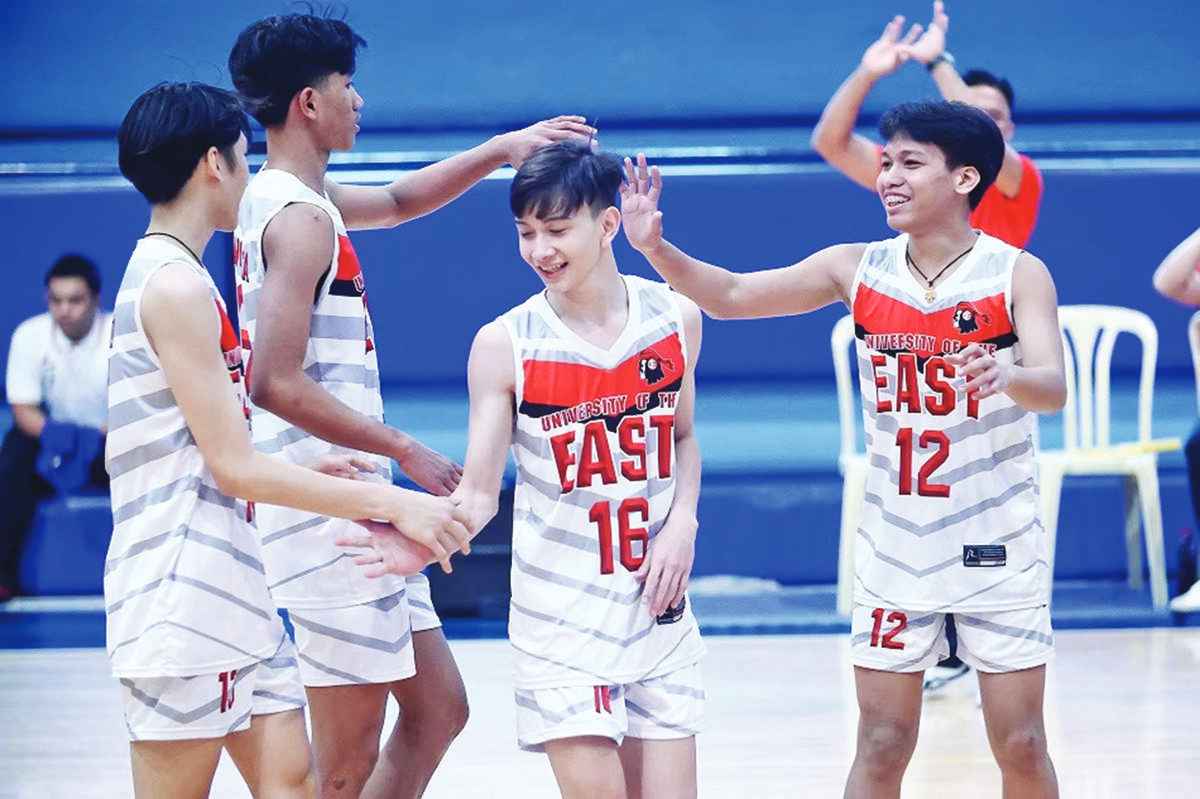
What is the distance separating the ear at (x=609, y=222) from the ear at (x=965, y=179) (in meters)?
0.66

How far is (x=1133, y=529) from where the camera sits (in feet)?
21.4

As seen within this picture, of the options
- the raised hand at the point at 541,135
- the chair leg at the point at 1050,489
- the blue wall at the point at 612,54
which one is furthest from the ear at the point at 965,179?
the blue wall at the point at 612,54

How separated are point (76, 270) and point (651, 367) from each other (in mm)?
4365

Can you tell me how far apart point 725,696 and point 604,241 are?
8.07 ft

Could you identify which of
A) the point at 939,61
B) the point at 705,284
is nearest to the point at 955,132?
the point at 705,284

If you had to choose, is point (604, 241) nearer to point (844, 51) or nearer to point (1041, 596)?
point (1041, 596)

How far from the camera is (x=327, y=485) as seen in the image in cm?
243

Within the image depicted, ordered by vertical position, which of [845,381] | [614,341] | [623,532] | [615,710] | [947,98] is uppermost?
[947,98]

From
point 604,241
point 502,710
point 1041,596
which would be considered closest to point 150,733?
point 604,241

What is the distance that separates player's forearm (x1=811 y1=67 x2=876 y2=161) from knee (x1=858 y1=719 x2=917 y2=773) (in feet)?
5.21

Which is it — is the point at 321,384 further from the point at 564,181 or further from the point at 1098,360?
the point at 1098,360

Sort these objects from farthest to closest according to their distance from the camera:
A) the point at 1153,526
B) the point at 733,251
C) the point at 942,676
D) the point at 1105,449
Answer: the point at 733,251, the point at 1105,449, the point at 1153,526, the point at 942,676

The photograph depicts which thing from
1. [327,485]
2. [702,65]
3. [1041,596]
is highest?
[702,65]

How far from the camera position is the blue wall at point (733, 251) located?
6.86 m
